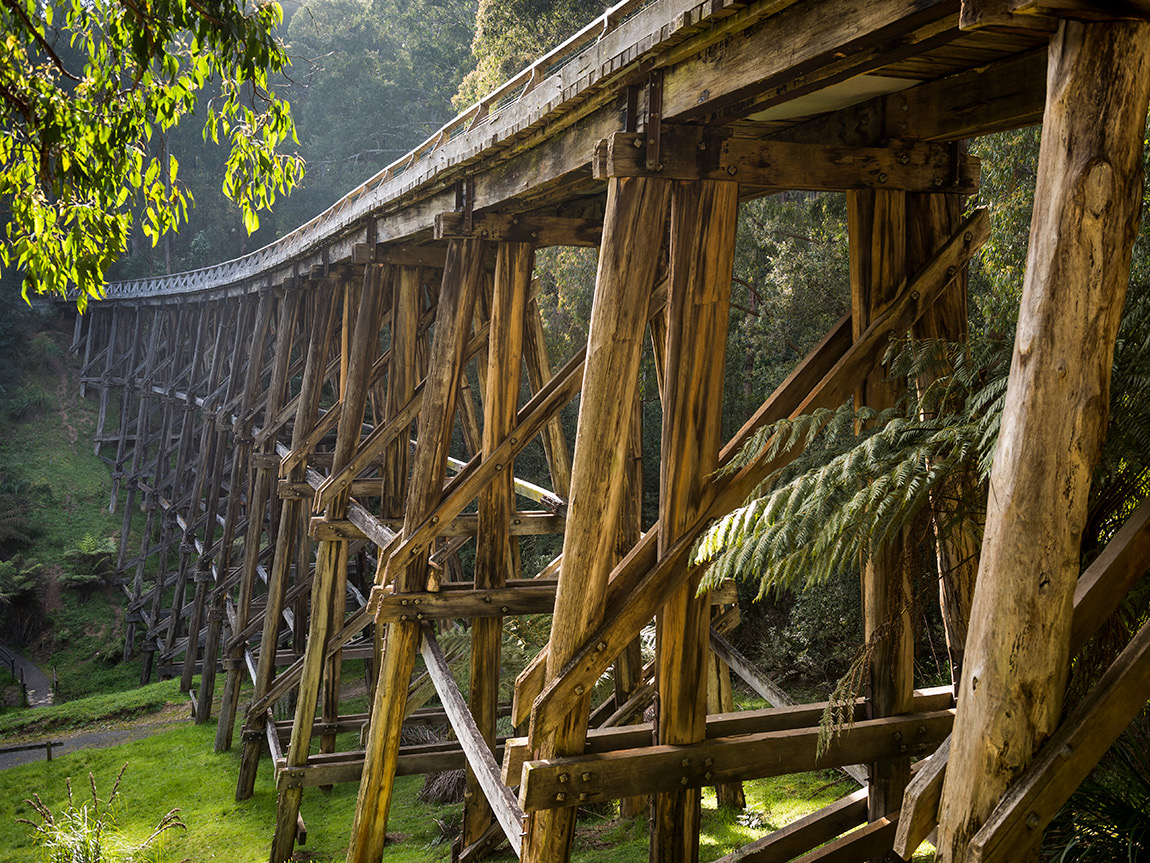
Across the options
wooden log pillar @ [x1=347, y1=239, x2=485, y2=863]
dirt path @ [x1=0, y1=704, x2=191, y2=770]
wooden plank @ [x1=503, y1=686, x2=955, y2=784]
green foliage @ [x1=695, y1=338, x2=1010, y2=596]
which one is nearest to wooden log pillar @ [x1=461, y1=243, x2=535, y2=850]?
wooden log pillar @ [x1=347, y1=239, x2=485, y2=863]

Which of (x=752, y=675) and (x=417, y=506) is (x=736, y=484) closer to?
(x=417, y=506)

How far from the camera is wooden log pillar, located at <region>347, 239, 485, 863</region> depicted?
4.59 metres

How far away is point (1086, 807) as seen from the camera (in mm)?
2227

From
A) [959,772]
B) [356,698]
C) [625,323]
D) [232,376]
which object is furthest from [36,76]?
[356,698]

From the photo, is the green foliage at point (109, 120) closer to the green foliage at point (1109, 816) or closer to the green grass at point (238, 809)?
the green grass at point (238, 809)

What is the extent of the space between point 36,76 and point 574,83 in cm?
171

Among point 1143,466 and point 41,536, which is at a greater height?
point 1143,466

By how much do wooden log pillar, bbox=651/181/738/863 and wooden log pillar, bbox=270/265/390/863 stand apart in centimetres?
383

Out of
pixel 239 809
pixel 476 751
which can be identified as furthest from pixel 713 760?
pixel 239 809

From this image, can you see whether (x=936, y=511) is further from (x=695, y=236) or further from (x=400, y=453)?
(x=400, y=453)

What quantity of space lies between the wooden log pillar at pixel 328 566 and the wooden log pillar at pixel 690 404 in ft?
12.6

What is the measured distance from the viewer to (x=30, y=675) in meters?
15.8

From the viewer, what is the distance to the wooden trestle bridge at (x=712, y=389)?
1.48 metres

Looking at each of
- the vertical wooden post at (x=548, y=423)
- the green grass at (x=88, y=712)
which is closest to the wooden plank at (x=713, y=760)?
the vertical wooden post at (x=548, y=423)
